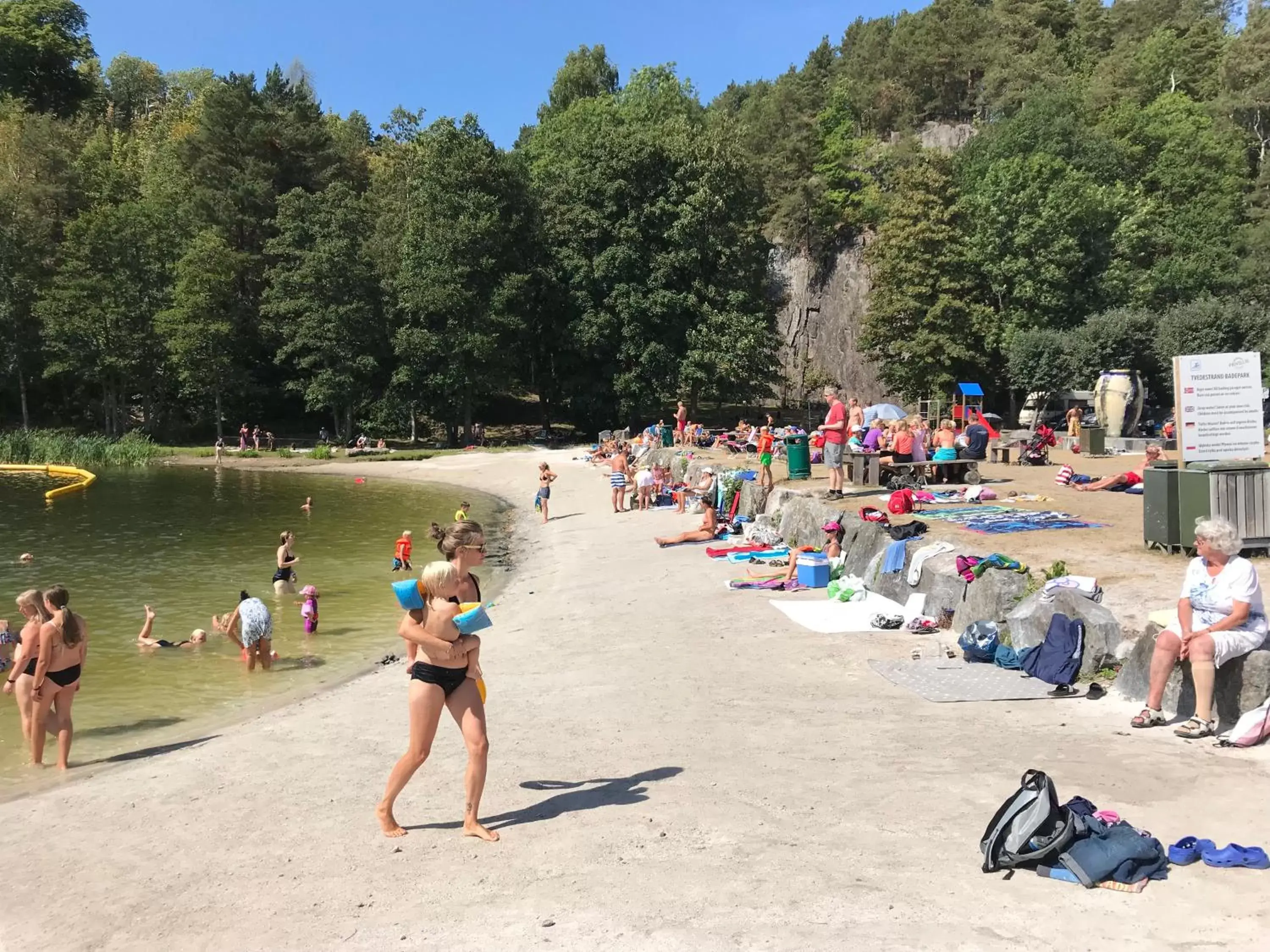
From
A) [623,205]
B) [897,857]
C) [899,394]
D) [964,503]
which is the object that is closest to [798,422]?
[899,394]

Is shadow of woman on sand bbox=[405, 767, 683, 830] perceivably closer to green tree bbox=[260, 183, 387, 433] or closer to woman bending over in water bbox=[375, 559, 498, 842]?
woman bending over in water bbox=[375, 559, 498, 842]

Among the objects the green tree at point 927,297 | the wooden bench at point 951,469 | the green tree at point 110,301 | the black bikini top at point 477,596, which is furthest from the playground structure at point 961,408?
the green tree at point 110,301

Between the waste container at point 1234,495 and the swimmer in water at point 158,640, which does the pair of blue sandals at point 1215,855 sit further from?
the swimmer in water at point 158,640

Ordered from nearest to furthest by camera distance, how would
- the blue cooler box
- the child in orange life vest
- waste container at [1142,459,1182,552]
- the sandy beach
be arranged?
the sandy beach → waste container at [1142,459,1182,552] → the blue cooler box → the child in orange life vest

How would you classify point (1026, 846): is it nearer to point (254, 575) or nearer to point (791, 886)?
point (791, 886)

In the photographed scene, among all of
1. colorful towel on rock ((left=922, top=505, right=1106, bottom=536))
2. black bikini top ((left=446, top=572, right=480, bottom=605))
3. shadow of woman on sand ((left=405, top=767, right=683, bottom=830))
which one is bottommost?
shadow of woman on sand ((left=405, top=767, right=683, bottom=830))

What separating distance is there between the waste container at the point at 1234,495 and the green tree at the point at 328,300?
129 feet

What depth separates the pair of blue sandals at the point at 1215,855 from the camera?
455 cm

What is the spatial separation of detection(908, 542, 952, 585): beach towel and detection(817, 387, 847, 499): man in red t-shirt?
5181 millimetres

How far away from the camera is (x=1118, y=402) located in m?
28.1

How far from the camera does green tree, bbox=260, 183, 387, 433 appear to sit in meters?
44.5

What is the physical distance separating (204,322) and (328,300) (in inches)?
259

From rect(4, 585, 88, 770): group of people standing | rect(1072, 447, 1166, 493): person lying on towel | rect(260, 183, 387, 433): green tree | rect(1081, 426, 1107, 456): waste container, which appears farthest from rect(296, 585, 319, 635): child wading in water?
rect(260, 183, 387, 433): green tree

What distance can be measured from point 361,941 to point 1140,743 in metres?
5.31
